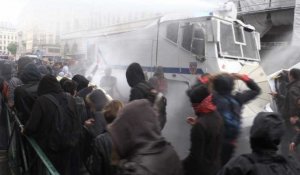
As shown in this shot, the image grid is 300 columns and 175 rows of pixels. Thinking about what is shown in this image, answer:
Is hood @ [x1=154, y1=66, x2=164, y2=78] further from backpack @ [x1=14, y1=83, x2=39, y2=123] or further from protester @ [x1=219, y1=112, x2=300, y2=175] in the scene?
protester @ [x1=219, y1=112, x2=300, y2=175]

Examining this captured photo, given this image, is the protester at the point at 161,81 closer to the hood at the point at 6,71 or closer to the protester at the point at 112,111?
the hood at the point at 6,71

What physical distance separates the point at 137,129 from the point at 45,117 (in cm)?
253

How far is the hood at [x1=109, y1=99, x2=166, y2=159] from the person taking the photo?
2.10 m

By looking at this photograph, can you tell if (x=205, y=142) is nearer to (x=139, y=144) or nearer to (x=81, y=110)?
(x=139, y=144)

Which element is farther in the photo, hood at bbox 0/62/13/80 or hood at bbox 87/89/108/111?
hood at bbox 0/62/13/80

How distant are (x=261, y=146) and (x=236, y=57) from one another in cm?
722

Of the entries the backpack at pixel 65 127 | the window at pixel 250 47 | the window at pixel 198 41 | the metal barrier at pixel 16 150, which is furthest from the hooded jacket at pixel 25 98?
the window at pixel 250 47

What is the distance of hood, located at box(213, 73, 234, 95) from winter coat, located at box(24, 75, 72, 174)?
69.4 inches

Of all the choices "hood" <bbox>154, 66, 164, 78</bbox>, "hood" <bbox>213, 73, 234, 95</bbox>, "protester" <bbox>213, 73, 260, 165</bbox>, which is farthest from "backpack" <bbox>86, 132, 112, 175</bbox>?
"hood" <bbox>154, 66, 164, 78</bbox>

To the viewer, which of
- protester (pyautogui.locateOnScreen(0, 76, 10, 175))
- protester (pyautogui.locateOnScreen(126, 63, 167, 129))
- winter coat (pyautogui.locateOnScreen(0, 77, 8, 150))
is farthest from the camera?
winter coat (pyautogui.locateOnScreen(0, 77, 8, 150))

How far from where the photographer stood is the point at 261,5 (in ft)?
61.5

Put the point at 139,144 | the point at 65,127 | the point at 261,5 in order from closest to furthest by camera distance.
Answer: the point at 139,144, the point at 65,127, the point at 261,5

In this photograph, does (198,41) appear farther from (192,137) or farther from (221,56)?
(192,137)

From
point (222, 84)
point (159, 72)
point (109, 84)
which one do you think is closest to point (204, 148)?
point (222, 84)
